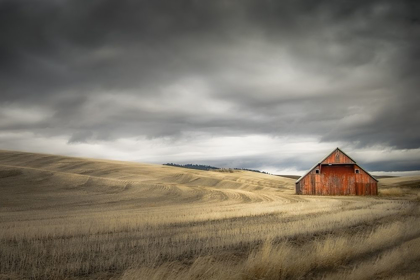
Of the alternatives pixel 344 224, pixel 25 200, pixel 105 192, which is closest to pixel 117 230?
pixel 344 224

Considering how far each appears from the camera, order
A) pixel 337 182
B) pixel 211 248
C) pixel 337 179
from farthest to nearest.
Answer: pixel 337 179, pixel 337 182, pixel 211 248

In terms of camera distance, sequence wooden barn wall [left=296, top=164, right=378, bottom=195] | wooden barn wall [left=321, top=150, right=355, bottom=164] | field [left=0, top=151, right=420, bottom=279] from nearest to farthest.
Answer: field [left=0, top=151, right=420, bottom=279]
wooden barn wall [left=296, top=164, right=378, bottom=195]
wooden barn wall [left=321, top=150, right=355, bottom=164]

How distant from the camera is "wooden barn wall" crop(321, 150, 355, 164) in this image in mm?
52344

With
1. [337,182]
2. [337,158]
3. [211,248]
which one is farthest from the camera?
[337,182]

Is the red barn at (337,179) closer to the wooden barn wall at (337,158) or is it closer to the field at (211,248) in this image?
the wooden barn wall at (337,158)

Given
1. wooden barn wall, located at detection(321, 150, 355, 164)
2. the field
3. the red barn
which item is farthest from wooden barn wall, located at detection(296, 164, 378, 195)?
the field

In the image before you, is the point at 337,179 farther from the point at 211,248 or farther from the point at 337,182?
the point at 211,248

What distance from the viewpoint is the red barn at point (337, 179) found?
51.9 meters

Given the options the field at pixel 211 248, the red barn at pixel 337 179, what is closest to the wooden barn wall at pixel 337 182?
the red barn at pixel 337 179

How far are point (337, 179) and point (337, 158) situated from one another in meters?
3.22

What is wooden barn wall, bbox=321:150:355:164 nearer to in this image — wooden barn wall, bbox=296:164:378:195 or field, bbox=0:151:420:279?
wooden barn wall, bbox=296:164:378:195

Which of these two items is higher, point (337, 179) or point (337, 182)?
point (337, 179)

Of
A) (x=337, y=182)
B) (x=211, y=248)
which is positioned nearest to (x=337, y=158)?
(x=337, y=182)

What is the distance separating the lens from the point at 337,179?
52.8m
